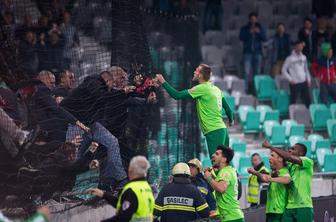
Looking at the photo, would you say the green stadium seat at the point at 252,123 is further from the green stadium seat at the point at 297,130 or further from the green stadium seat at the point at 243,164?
the green stadium seat at the point at 243,164

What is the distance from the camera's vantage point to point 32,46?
50.3 ft

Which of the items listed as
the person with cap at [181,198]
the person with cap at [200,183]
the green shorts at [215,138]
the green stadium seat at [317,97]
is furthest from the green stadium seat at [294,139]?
the person with cap at [181,198]

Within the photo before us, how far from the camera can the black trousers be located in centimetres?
2580

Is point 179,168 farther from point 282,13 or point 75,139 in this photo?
point 282,13

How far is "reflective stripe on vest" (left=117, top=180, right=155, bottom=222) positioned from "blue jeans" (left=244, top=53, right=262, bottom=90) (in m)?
14.5

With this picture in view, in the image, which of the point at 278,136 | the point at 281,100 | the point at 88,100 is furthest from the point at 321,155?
the point at 88,100

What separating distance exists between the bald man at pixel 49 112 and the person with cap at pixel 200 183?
1.74 meters

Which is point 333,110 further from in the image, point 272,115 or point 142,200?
point 142,200

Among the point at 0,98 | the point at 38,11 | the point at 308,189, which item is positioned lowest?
the point at 308,189

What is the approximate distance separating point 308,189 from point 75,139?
3235 mm

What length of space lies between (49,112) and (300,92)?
12.2 metres

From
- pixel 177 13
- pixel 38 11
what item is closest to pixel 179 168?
pixel 38 11

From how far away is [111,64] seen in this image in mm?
15641

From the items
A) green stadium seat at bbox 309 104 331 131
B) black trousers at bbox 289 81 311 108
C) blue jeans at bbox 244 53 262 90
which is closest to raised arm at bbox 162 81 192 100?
green stadium seat at bbox 309 104 331 131
